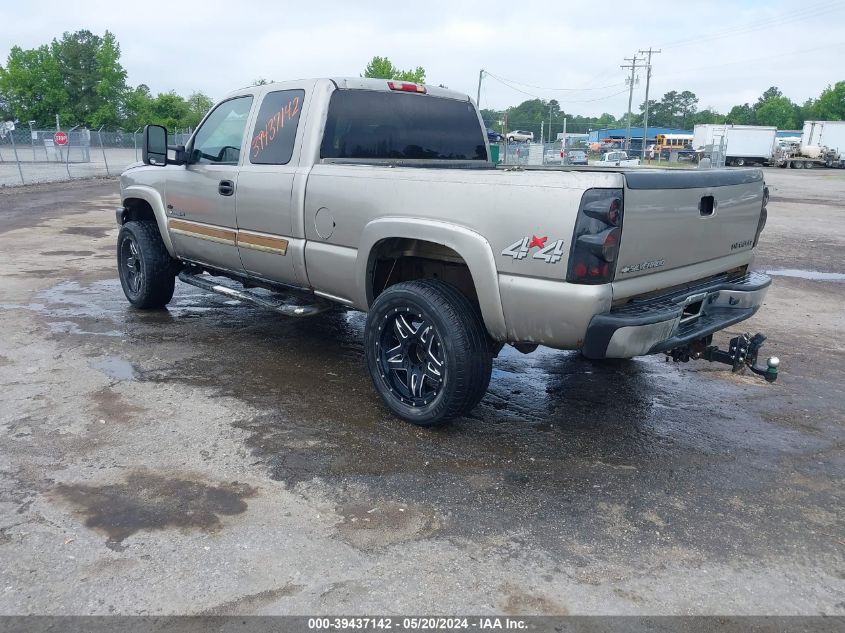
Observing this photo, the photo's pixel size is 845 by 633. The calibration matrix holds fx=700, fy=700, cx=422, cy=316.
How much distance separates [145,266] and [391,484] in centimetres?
396

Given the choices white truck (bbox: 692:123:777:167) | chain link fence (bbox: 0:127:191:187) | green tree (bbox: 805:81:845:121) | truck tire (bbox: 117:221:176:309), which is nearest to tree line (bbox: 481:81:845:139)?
green tree (bbox: 805:81:845:121)

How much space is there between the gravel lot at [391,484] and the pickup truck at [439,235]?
522 millimetres

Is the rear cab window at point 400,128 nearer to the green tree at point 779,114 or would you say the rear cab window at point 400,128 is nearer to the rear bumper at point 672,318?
the rear bumper at point 672,318

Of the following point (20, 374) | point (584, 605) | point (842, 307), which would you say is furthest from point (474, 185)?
point (842, 307)

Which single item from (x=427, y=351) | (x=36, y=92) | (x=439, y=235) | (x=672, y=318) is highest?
(x=36, y=92)

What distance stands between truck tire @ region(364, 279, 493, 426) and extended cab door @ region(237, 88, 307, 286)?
36.3 inches

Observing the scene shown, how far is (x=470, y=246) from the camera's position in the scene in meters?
3.65

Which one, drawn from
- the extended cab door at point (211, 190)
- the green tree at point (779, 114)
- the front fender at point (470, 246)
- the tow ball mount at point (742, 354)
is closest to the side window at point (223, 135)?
the extended cab door at point (211, 190)

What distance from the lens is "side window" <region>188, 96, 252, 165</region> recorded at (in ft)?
17.6

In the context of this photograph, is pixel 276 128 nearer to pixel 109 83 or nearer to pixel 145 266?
pixel 145 266

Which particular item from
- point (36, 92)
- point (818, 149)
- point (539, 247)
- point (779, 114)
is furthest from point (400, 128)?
point (779, 114)

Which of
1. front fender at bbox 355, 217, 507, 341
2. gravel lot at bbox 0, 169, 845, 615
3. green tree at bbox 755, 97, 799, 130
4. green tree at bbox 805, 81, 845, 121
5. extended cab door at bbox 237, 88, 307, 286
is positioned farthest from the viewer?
green tree at bbox 755, 97, 799, 130

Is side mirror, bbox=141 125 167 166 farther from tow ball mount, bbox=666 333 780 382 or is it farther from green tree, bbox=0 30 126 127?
green tree, bbox=0 30 126 127

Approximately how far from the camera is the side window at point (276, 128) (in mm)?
4867
